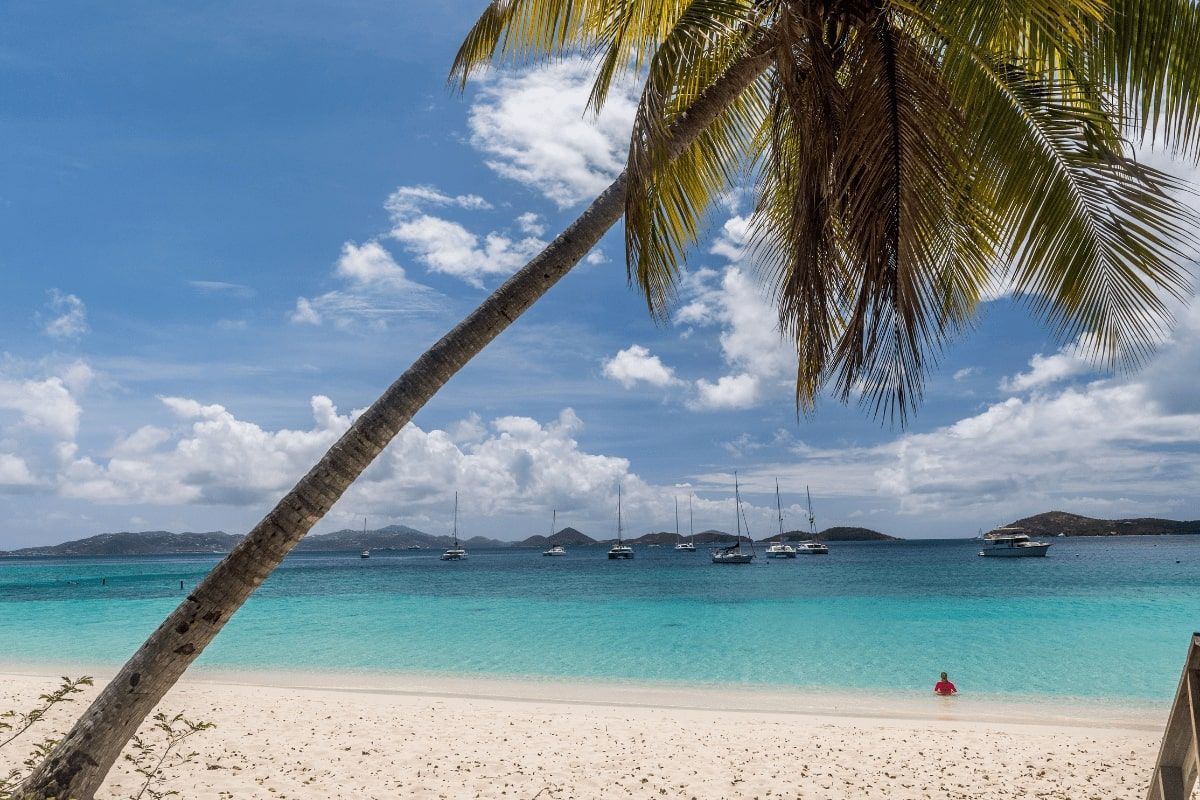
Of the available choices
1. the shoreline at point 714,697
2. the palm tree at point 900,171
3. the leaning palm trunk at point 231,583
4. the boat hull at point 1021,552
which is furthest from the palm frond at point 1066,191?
the boat hull at point 1021,552

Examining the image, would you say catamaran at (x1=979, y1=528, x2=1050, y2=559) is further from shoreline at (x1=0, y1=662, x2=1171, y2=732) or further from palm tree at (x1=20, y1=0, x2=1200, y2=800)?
palm tree at (x1=20, y1=0, x2=1200, y2=800)

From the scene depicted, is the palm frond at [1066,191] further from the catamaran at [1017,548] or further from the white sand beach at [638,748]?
the catamaran at [1017,548]

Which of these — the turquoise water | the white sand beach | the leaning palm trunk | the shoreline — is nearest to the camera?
the leaning palm trunk

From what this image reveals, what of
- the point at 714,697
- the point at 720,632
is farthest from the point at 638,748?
the point at 720,632

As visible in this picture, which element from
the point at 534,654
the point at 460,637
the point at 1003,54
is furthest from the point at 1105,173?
the point at 460,637

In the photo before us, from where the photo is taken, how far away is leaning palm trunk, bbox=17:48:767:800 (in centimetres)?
347

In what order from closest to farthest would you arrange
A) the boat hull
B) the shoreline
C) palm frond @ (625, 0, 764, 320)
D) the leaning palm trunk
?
the leaning palm trunk < palm frond @ (625, 0, 764, 320) < the shoreline < the boat hull

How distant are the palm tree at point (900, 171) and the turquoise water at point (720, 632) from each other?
11.8m

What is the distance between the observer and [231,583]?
11.8 feet

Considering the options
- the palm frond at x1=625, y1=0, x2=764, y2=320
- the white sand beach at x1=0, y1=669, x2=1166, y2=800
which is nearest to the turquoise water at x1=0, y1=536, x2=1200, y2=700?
the white sand beach at x1=0, y1=669, x2=1166, y2=800

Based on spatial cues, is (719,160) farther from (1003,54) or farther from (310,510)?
(310,510)

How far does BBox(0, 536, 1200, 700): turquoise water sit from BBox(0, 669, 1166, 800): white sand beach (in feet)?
13.4

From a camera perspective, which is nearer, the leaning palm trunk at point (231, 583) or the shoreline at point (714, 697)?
the leaning palm trunk at point (231, 583)

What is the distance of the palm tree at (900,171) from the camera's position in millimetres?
3910
